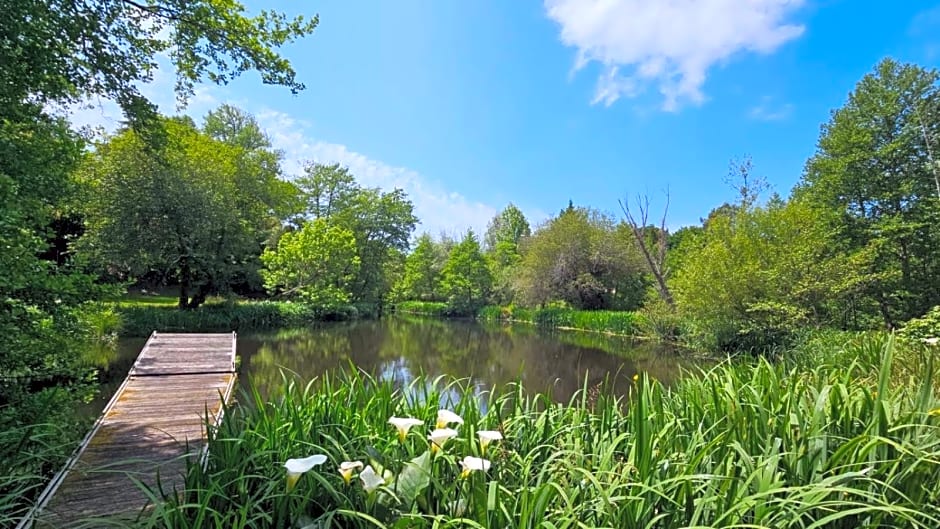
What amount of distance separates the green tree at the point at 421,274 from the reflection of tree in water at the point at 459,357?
13670 mm

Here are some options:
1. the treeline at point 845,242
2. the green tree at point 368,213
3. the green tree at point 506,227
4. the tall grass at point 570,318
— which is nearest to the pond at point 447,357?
the tall grass at point 570,318

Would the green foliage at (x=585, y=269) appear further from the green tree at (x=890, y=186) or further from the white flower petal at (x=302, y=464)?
the white flower petal at (x=302, y=464)

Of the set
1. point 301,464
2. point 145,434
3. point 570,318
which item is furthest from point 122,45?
point 570,318

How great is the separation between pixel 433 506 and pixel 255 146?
93.4ft

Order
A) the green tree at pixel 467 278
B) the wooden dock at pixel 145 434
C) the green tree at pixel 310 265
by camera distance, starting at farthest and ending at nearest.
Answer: the green tree at pixel 467 278 < the green tree at pixel 310 265 < the wooden dock at pixel 145 434

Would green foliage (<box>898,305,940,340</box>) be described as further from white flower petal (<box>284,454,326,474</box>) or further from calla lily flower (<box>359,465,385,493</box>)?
white flower petal (<box>284,454,326,474</box>)

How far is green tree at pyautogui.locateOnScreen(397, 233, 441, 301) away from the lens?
30.3 m

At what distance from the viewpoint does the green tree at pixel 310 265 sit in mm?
17812

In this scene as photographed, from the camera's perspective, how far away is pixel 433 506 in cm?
159

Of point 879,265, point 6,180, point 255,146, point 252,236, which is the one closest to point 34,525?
point 6,180

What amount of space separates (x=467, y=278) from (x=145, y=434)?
22.7 m

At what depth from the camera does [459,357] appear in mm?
11148

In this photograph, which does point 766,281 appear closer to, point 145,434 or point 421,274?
point 145,434

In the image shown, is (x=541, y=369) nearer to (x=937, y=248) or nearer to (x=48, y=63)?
(x=48, y=63)
